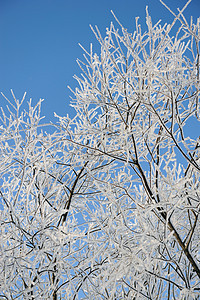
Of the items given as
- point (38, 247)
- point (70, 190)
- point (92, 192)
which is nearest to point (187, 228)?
point (92, 192)

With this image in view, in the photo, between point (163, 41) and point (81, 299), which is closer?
point (163, 41)

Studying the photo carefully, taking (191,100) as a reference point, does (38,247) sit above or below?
below

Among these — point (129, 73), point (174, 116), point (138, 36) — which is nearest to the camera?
point (174, 116)

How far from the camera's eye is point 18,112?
2.96m

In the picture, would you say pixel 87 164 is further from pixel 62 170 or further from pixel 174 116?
pixel 174 116

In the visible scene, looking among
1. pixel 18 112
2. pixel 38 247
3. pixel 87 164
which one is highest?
pixel 18 112

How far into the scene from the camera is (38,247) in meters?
2.59

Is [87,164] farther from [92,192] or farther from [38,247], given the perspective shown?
[38,247]

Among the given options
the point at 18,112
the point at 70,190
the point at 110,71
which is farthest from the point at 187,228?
the point at 18,112

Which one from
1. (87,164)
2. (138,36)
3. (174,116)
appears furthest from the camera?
(87,164)

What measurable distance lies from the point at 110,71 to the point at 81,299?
2.11 meters

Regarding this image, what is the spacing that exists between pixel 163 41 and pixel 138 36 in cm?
21

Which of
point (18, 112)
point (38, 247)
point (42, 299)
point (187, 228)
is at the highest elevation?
point (18, 112)

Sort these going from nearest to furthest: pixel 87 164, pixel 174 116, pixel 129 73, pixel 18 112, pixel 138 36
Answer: pixel 174 116 → pixel 138 36 → pixel 129 73 → pixel 18 112 → pixel 87 164
